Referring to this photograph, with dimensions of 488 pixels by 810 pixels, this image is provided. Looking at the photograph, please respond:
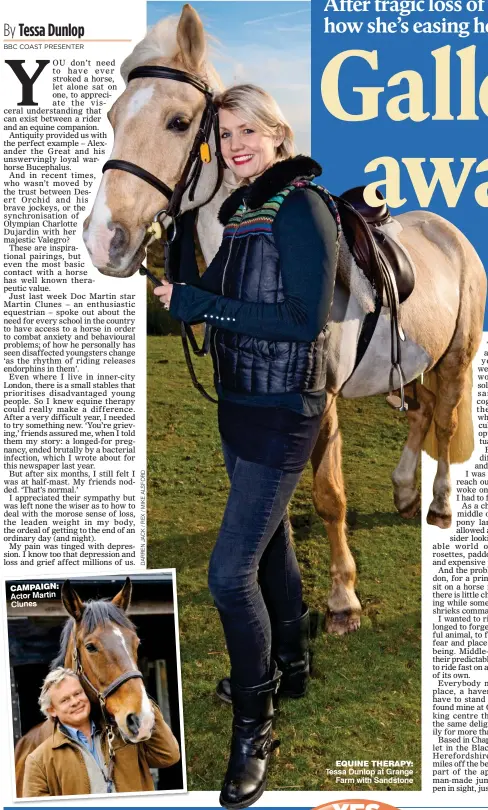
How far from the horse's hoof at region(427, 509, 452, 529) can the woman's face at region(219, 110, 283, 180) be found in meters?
1.71

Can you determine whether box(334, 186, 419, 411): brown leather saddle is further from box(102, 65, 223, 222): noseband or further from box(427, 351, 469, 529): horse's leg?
box(102, 65, 223, 222): noseband

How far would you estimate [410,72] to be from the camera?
2.90m

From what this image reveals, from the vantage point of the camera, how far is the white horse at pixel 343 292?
248 cm

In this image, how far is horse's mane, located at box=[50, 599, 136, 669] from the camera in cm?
283

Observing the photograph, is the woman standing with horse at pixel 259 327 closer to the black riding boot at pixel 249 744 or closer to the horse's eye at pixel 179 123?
the black riding boot at pixel 249 744

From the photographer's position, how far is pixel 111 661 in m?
2.75

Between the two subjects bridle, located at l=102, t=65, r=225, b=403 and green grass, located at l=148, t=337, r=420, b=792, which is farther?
green grass, located at l=148, t=337, r=420, b=792

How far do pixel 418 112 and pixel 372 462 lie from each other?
63.5 inches

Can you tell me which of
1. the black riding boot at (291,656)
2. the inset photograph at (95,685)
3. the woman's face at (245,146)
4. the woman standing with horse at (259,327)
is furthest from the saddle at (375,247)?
the inset photograph at (95,685)

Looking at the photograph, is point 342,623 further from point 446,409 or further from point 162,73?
point 162,73

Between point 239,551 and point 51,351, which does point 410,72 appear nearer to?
point 51,351

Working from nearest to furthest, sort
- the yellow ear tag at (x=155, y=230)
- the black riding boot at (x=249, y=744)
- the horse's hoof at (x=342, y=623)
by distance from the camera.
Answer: the black riding boot at (x=249, y=744) → the yellow ear tag at (x=155, y=230) → the horse's hoof at (x=342, y=623)

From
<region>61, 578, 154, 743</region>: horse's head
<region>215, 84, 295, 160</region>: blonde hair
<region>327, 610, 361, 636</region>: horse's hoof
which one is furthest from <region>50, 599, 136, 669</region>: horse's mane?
<region>215, 84, 295, 160</region>: blonde hair

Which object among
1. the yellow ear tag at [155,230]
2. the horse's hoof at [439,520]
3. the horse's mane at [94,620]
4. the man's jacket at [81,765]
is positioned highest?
the yellow ear tag at [155,230]
